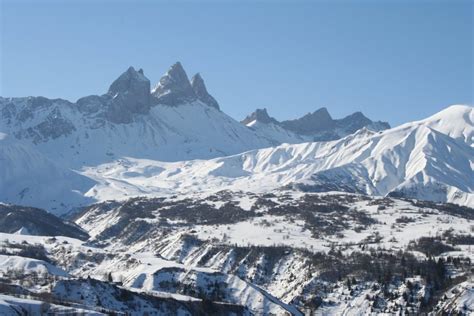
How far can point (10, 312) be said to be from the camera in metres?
197
